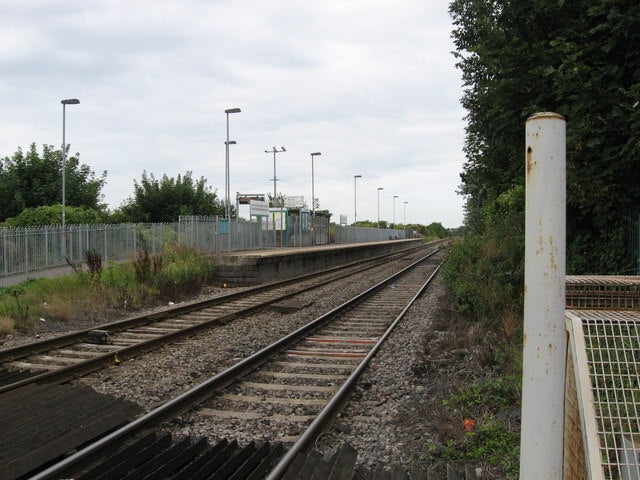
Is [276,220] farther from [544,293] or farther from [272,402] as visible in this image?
[544,293]

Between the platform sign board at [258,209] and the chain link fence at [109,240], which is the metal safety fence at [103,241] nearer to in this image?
the chain link fence at [109,240]

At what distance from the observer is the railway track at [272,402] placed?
3.98 metres

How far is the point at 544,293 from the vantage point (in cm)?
175

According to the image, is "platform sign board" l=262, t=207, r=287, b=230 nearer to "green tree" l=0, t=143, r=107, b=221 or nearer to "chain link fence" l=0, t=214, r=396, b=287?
"chain link fence" l=0, t=214, r=396, b=287

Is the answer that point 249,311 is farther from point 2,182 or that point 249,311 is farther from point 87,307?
point 2,182

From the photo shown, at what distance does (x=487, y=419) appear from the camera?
462cm

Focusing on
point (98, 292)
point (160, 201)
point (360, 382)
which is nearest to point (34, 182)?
point (160, 201)

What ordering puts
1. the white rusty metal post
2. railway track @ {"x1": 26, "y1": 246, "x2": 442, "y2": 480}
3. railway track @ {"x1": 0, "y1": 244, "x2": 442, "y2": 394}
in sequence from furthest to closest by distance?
railway track @ {"x1": 0, "y1": 244, "x2": 442, "y2": 394}, railway track @ {"x1": 26, "y1": 246, "x2": 442, "y2": 480}, the white rusty metal post

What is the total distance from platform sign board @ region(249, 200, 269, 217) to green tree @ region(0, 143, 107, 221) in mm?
13871

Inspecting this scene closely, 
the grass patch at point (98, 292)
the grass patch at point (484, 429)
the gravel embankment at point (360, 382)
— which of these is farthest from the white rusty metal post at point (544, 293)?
the grass patch at point (98, 292)

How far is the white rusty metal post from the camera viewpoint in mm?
1730

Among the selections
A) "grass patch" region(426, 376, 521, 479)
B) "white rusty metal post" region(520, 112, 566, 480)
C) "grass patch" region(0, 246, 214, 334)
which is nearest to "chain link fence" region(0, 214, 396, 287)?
"grass patch" region(0, 246, 214, 334)

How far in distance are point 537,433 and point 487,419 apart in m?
3.13

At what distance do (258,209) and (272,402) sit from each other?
25412 mm
